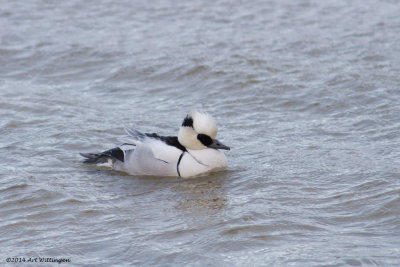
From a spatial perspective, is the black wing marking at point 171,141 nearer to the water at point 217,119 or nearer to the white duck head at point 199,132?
the white duck head at point 199,132

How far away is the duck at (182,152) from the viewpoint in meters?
9.11

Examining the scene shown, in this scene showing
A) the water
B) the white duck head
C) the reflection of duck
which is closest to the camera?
the water

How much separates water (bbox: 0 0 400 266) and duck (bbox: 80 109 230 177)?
6.7 inches

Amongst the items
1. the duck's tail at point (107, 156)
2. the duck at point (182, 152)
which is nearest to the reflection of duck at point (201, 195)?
the duck at point (182, 152)

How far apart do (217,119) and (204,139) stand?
83.7 inches

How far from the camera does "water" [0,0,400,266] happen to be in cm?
690

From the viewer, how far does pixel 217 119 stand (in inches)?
443

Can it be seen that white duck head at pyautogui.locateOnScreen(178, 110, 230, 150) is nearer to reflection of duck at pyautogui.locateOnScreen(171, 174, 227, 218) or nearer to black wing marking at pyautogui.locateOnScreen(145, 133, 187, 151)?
black wing marking at pyautogui.locateOnScreen(145, 133, 187, 151)

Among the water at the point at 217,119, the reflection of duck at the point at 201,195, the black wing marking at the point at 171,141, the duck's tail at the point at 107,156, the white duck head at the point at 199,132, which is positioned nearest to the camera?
the water at the point at 217,119

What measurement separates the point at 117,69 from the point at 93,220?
6.52 meters

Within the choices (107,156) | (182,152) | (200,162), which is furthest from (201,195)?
(107,156)

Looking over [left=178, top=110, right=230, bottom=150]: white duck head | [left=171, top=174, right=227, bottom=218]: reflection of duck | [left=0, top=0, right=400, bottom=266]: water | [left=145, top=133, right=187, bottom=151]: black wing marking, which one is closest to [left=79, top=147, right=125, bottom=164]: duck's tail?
[left=0, top=0, right=400, bottom=266]: water

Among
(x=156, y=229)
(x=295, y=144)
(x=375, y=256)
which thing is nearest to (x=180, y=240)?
(x=156, y=229)

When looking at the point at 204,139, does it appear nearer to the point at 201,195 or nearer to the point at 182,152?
the point at 182,152
